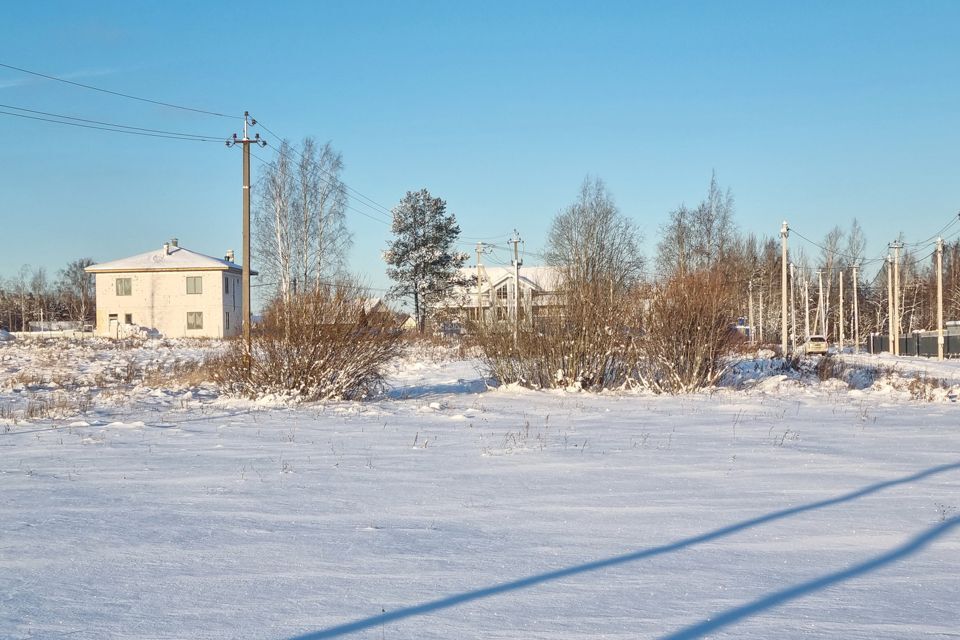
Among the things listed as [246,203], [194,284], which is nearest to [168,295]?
[194,284]

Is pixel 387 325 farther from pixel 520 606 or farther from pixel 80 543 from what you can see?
pixel 520 606

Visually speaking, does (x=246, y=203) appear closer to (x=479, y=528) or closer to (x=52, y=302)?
(x=479, y=528)

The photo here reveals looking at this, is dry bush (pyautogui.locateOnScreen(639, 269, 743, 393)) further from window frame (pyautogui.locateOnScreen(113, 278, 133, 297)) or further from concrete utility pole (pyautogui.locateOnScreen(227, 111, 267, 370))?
window frame (pyautogui.locateOnScreen(113, 278, 133, 297))

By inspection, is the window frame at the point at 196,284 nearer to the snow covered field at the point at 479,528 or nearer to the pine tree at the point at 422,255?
the pine tree at the point at 422,255

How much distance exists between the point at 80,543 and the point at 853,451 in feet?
23.9

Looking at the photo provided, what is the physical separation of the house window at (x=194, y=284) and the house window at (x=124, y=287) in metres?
3.73

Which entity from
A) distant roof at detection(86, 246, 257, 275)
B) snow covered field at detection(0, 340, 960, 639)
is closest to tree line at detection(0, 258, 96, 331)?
distant roof at detection(86, 246, 257, 275)

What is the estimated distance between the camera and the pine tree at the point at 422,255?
1885 inches

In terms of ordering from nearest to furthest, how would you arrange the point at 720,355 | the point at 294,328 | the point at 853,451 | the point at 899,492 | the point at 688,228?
the point at 899,492
the point at 853,451
the point at 294,328
the point at 720,355
the point at 688,228

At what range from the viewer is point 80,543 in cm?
507

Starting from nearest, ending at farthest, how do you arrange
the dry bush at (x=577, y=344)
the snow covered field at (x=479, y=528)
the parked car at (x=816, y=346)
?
the snow covered field at (x=479, y=528)
the dry bush at (x=577, y=344)
the parked car at (x=816, y=346)

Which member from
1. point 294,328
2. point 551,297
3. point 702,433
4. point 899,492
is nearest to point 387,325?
point 294,328

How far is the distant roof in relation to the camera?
4994cm

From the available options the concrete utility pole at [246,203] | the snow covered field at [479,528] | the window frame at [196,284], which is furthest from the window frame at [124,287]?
the snow covered field at [479,528]
